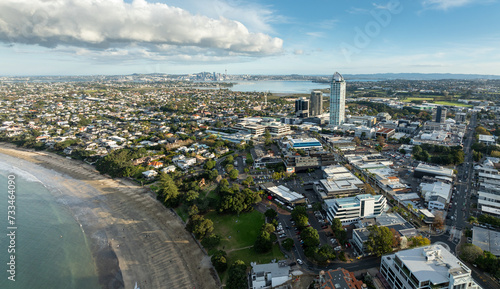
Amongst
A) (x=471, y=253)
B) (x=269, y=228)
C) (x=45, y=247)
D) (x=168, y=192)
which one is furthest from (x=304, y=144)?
(x=45, y=247)

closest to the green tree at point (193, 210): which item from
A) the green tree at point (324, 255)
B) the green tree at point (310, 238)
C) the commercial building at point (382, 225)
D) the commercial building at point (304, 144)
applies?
the green tree at point (310, 238)

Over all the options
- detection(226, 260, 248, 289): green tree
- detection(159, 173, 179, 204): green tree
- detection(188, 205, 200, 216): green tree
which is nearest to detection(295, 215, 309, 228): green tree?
detection(226, 260, 248, 289): green tree

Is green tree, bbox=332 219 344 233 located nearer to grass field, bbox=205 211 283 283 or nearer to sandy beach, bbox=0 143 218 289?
grass field, bbox=205 211 283 283

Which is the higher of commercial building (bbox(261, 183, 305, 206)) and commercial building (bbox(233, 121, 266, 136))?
commercial building (bbox(233, 121, 266, 136))

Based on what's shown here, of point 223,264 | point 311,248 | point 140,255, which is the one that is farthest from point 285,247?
point 140,255

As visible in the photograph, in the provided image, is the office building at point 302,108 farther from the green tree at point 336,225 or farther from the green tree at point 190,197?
the green tree at point 336,225

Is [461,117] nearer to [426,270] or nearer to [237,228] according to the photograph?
[426,270]
